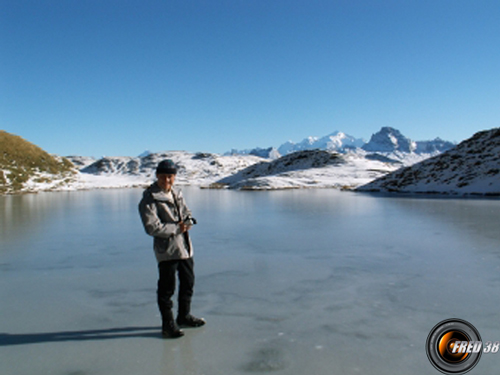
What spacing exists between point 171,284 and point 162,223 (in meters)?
0.82

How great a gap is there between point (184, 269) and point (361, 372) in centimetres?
244

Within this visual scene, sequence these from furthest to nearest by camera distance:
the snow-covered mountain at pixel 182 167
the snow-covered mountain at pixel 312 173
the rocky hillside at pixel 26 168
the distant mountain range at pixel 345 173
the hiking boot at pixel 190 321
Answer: the snow-covered mountain at pixel 182 167, the snow-covered mountain at pixel 312 173, the rocky hillside at pixel 26 168, the distant mountain range at pixel 345 173, the hiking boot at pixel 190 321

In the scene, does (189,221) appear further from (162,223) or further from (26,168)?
(26,168)

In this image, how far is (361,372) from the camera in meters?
3.52

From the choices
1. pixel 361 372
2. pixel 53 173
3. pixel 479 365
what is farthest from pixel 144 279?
pixel 53 173

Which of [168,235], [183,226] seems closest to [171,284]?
[168,235]

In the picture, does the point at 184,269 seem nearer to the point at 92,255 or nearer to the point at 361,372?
the point at 361,372

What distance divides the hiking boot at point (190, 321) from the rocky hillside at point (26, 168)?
48.5 metres

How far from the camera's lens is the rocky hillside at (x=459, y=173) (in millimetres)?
33500

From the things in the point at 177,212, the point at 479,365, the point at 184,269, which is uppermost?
the point at 177,212

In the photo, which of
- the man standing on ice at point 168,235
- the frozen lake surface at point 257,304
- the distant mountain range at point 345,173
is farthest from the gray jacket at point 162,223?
the distant mountain range at point 345,173

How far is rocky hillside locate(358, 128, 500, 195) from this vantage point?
33500 millimetres

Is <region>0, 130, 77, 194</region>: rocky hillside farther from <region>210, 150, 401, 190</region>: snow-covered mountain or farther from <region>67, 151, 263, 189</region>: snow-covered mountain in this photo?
<region>67, 151, 263, 189</region>: snow-covered mountain

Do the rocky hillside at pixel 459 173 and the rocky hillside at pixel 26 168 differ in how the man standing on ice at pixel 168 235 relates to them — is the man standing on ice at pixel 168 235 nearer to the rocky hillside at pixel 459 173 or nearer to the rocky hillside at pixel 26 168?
the rocky hillside at pixel 459 173
